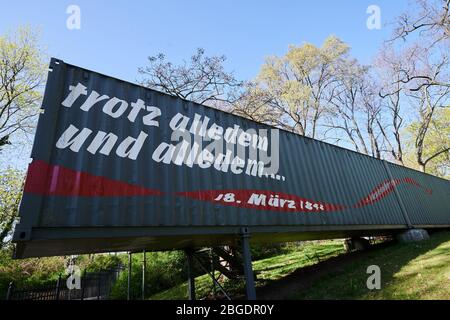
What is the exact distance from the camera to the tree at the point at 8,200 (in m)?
17.4

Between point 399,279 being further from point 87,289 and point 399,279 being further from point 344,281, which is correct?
point 87,289

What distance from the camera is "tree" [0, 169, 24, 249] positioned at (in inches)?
685

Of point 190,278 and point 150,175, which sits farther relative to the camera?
point 190,278

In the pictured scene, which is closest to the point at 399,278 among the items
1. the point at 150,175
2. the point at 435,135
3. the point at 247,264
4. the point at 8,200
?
the point at 247,264

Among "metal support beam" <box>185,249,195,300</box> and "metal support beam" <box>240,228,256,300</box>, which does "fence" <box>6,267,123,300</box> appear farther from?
"metal support beam" <box>240,228,256,300</box>

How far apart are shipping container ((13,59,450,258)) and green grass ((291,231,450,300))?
1.42m

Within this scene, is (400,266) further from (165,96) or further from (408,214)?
(165,96)

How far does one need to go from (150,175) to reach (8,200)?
1791 cm

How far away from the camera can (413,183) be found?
13062 millimetres

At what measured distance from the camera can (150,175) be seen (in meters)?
4.82

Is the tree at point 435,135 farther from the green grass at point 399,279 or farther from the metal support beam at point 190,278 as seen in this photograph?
the metal support beam at point 190,278

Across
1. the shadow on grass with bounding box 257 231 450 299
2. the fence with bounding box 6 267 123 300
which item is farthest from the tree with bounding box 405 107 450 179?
the fence with bounding box 6 267 123 300
